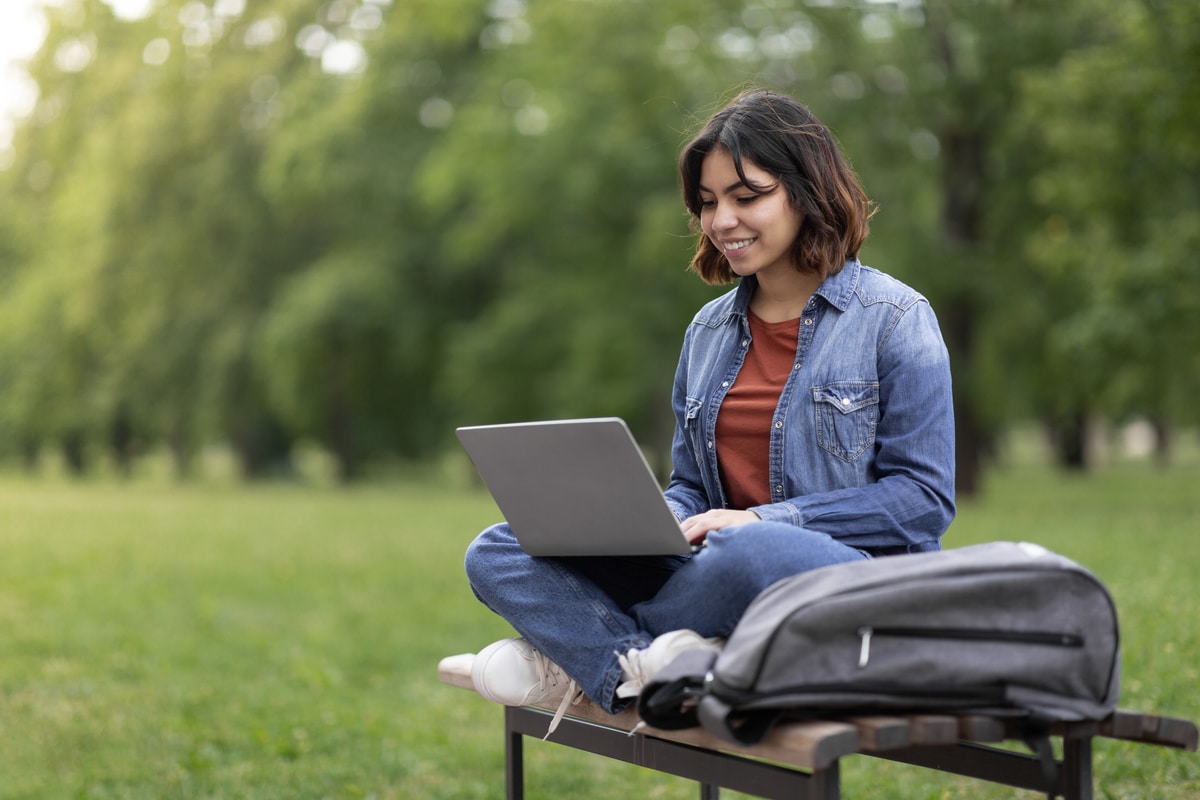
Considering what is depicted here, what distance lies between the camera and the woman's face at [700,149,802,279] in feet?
10.4

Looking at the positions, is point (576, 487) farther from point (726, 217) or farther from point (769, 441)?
point (726, 217)

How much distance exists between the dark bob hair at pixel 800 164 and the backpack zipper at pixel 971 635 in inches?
39.0

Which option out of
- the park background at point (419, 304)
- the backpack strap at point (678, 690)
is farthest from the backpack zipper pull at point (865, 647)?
the park background at point (419, 304)

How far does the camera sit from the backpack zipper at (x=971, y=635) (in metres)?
2.51

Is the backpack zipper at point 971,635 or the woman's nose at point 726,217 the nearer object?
the backpack zipper at point 971,635

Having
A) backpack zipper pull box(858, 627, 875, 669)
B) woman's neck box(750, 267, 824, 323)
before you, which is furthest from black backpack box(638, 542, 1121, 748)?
woman's neck box(750, 267, 824, 323)

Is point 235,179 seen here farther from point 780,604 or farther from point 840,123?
point 780,604

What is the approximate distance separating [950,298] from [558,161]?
22.3 ft

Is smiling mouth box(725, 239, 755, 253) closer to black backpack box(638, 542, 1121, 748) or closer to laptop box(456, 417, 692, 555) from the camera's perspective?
laptop box(456, 417, 692, 555)

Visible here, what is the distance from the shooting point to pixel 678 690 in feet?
8.66

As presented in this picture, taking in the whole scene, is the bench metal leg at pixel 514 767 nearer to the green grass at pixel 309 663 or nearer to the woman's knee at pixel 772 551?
the woman's knee at pixel 772 551

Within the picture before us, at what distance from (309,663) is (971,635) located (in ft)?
19.7

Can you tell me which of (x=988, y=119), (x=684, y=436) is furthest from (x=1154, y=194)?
(x=684, y=436)

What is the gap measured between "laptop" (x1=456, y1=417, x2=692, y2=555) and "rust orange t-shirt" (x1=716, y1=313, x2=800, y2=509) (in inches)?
16.9
